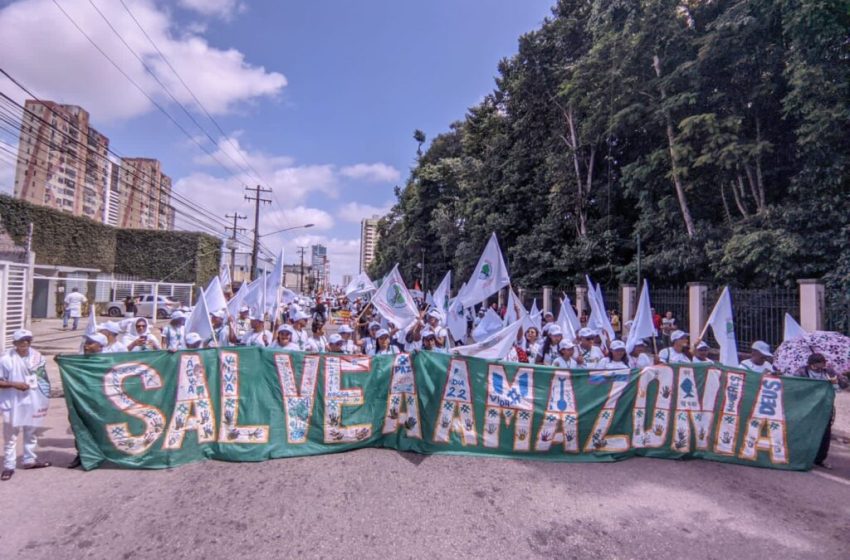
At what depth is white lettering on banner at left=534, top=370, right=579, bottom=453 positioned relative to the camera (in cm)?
563

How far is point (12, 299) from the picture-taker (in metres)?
12.1

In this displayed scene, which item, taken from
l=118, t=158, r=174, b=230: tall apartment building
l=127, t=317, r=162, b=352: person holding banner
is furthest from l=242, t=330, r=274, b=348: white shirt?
l=118, t=158, r=174, b=230: tall apartment building

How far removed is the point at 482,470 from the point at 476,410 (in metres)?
0.73

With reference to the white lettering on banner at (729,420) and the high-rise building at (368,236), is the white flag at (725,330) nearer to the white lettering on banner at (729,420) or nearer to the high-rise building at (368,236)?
the white lettering on banner at (729,420)

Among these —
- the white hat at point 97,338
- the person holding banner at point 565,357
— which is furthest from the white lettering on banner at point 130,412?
the person holding banner at point 565,357

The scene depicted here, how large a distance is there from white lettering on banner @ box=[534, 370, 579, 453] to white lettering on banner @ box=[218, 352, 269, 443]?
323cm

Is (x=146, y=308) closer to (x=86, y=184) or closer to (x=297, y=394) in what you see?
(x=297, y=394)

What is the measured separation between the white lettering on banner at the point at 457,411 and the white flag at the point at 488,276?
3.25 meters

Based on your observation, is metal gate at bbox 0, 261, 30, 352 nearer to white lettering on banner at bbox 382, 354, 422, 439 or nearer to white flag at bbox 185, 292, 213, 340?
white flag at bbox 185, 292, 213, 340

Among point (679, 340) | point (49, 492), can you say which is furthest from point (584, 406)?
point (49, 492)

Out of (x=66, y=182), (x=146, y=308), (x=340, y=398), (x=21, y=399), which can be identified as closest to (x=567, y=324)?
(x=340, y=398)

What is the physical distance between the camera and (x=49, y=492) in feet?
14.7

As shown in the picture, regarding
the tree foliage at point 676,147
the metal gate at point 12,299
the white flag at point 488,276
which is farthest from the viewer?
the tree foliage at point 676,147

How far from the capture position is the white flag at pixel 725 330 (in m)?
7.02
